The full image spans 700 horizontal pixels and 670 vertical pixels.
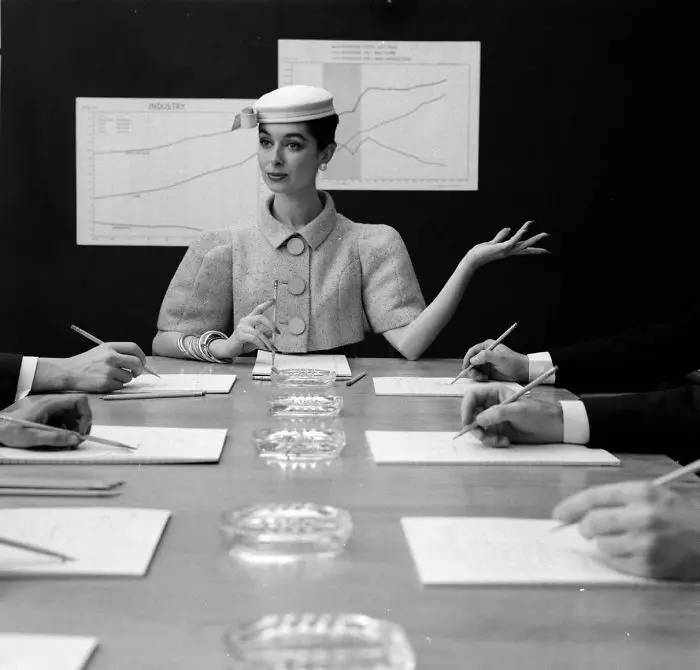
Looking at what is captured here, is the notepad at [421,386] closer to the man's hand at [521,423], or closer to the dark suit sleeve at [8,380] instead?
the man's hand at [521,423]

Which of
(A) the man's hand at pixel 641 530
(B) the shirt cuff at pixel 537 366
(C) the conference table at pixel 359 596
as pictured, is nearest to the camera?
(C) the conference table at pixel 359 596

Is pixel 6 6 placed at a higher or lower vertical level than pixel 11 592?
higher

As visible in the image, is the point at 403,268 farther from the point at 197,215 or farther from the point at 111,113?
the point at 111,113

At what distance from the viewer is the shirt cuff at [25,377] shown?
2.13 m

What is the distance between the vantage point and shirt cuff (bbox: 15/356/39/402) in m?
2.13

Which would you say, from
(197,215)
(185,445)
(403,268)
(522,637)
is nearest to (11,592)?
(522,637)

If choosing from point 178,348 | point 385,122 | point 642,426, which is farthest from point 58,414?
point 385,122

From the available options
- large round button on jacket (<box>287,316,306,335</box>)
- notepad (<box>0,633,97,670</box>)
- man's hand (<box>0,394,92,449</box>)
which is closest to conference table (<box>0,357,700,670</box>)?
notepad (<box>0,633,97,670</box>)

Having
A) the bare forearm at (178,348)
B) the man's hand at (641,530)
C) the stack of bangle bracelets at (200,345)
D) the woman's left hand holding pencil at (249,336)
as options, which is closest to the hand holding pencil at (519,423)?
the man's hand at (641,530)

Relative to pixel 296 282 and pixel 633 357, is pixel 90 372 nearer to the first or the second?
pixel 296 282

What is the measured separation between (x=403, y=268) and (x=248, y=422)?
4.65 feet

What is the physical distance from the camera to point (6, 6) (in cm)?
402

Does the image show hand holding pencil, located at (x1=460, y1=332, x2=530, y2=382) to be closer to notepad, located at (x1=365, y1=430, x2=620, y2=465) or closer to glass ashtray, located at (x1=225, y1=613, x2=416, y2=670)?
notepad, located at (x1=365, y1=430, x2=620, y2=465)

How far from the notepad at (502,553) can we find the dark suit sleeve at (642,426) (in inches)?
20.3
